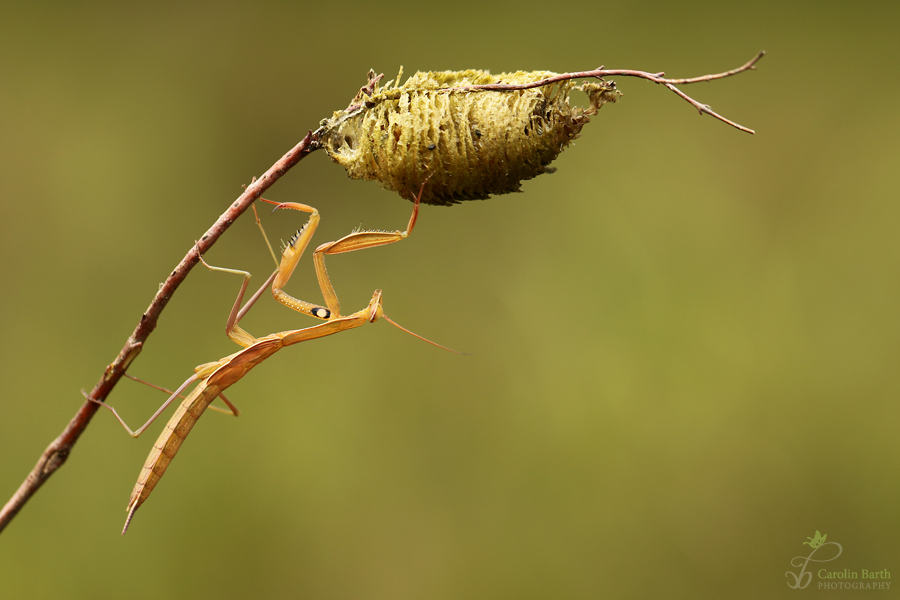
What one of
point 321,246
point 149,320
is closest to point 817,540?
point 321,246

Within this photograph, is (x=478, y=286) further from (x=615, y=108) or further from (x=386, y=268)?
(x=615, y=108)

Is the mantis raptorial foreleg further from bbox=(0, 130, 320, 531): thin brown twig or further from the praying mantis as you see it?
bbox=(0, 130, 320, 531): thin brown twig

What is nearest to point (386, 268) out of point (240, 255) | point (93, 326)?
point (240, 255)

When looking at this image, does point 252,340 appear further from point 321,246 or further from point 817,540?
point 817,540

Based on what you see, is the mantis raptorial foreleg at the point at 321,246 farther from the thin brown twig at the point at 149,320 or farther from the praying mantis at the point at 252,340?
the thin brown twig at the point at 149,320

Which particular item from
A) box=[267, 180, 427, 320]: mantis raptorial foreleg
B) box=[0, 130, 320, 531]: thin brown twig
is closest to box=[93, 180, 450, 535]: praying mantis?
box=[267, 180, 427, 320]: mantis raptorial foreleg

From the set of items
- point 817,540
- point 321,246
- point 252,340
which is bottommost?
point 817,540

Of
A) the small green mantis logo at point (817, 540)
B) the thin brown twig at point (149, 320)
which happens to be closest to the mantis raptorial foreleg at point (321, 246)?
the thin brown twig at point (149, 320)
